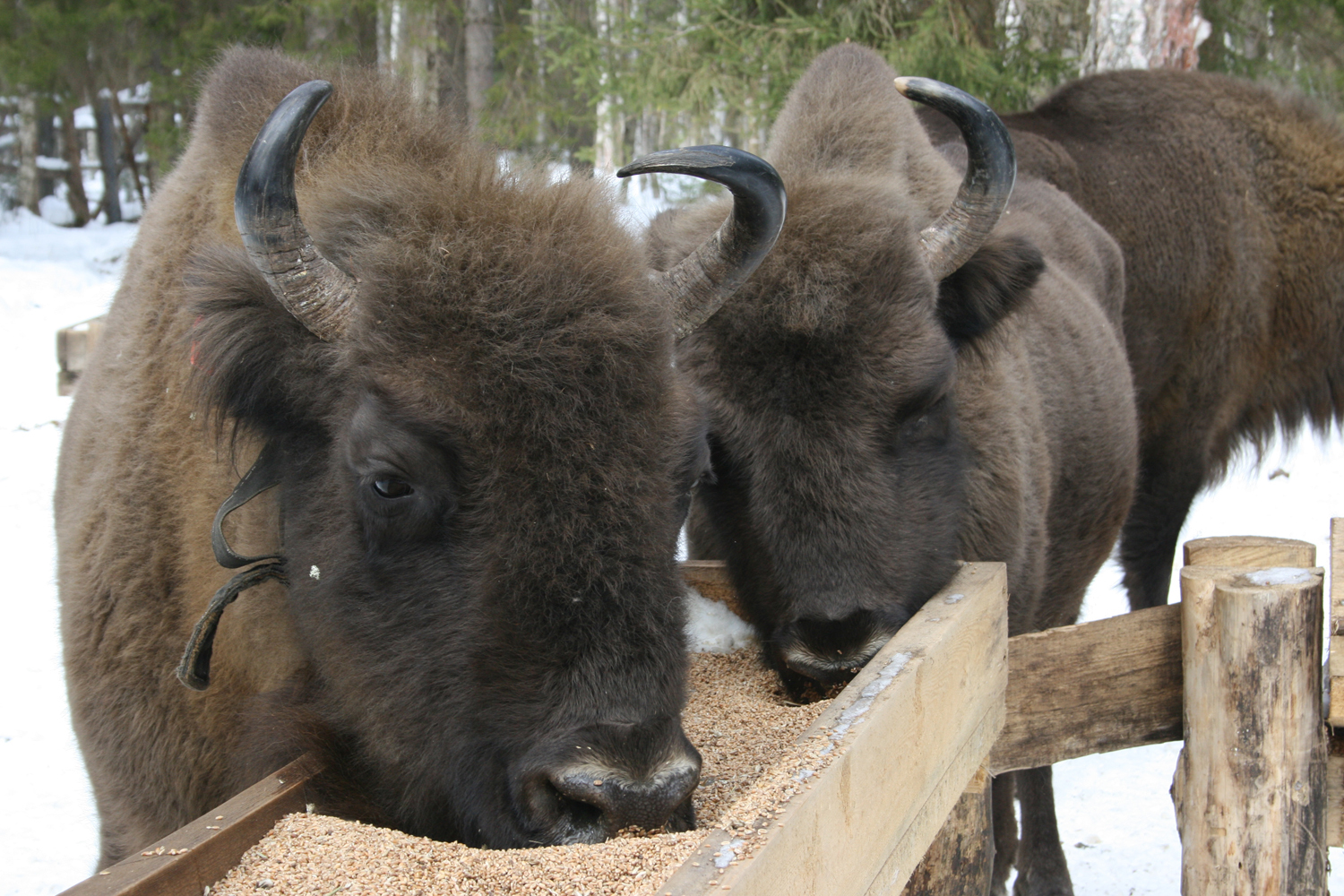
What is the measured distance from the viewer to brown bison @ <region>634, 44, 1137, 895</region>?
3.20 m

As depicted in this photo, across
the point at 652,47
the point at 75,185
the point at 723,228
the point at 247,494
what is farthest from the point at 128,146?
the point at 723,228

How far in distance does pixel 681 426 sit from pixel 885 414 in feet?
3.95

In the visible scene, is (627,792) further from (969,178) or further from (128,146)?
(128,146)

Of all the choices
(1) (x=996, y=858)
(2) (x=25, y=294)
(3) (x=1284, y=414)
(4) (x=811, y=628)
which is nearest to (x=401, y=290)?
(4) (x=811, y=628)

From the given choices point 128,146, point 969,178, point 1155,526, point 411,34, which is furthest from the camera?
point 128,146

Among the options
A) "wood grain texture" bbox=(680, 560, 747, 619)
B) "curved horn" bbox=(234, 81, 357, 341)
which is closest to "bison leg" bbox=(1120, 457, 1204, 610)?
"wood grain texture" bbox=(680, 560, 747, 619)

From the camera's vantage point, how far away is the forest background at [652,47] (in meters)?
9.85

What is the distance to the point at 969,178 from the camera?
12.3 ft

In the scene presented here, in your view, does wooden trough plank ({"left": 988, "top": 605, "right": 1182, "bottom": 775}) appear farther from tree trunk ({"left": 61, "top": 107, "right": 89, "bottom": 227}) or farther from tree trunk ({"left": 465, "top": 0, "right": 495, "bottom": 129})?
tree trunk ({"left": 61, "top": 107, "right": 89, "bottom": 227})

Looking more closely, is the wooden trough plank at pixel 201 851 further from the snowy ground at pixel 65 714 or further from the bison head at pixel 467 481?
the snowy ground at pixel 65 714

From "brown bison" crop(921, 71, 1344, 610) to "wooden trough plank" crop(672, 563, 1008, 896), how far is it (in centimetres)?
505

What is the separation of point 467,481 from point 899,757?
0.95 meters

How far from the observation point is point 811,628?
3012mm

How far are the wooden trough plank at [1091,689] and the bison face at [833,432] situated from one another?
36 cm
